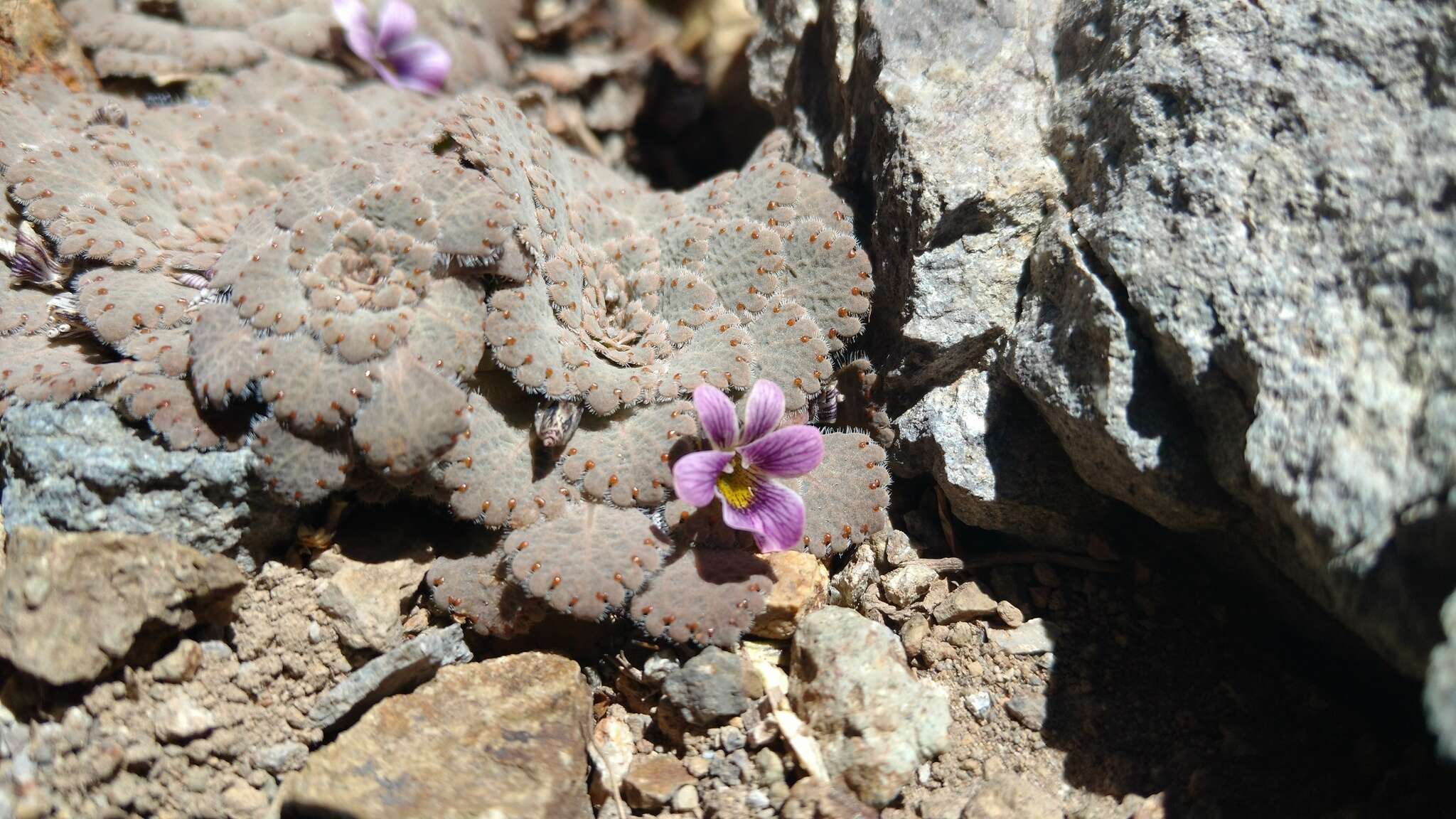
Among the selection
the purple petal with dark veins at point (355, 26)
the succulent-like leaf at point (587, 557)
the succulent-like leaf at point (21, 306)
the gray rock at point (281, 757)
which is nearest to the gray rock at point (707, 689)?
the succulent-like leaf at point (587, 557)

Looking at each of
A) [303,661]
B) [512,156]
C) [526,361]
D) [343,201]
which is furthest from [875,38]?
[303,661]

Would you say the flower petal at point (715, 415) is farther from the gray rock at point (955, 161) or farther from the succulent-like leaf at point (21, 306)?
the succulent-like leaf at point (21, 306)

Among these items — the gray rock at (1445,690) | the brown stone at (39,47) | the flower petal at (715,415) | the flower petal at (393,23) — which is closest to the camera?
the gray rock at (1445,690)

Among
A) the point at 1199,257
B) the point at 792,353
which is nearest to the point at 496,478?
the point at 792,353

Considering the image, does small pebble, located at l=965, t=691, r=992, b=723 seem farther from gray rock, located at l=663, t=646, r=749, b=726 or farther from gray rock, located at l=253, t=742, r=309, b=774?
gray rock, located at l=253, t=742, r=309, b=774

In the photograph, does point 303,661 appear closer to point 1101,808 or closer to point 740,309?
point 740,309

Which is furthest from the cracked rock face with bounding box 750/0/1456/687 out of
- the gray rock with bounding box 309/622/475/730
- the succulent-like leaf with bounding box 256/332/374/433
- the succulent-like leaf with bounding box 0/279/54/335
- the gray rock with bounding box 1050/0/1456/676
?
the succulent-like leaf with bounding box 0/279/54/335

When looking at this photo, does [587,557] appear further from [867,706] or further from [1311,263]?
[1311,263]
